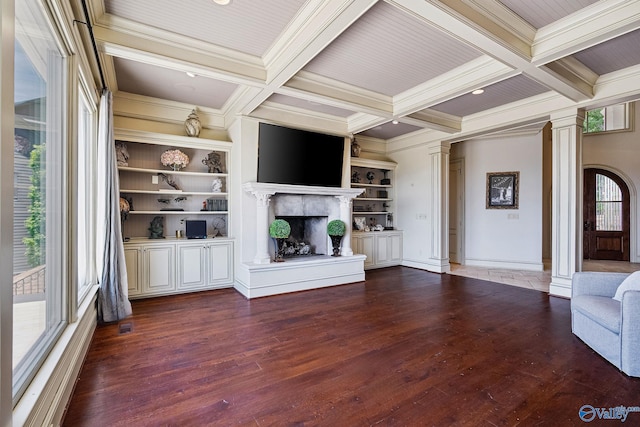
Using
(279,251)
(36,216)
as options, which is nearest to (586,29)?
(279,251)

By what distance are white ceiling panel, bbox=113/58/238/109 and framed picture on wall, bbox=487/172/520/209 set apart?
578 centimetres

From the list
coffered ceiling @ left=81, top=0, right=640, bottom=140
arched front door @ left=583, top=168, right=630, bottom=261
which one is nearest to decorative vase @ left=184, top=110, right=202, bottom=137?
coffered ceiling @ left=81, top=0, right=640, bottom=140

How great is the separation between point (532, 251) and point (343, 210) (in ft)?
13.8

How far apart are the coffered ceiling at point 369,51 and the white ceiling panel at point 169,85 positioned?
14mm

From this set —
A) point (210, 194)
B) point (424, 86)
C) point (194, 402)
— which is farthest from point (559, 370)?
point (210, 194)

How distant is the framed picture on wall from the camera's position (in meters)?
Answer: 6.54

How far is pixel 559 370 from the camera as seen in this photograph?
2373 mm

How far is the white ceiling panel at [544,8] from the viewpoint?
8.22ft

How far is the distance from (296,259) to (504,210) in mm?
4820

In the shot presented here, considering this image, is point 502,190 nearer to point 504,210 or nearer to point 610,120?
point 504,210

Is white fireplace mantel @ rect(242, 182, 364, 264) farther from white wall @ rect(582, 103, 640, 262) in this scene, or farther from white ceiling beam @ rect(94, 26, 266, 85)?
white wall @ rect(582, 103, 640, 262)

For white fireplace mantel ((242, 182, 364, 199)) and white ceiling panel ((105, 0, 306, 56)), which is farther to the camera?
white fireplace mantel ((242, 182, 364, 199))

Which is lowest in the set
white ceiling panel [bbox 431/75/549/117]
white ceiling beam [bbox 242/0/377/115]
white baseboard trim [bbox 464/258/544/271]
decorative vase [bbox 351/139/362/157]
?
white baseboard trim [bbox 464/258/544/271]

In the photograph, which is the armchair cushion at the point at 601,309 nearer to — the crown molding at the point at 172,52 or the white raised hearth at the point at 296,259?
the white raised hearth at the point at 296,259
